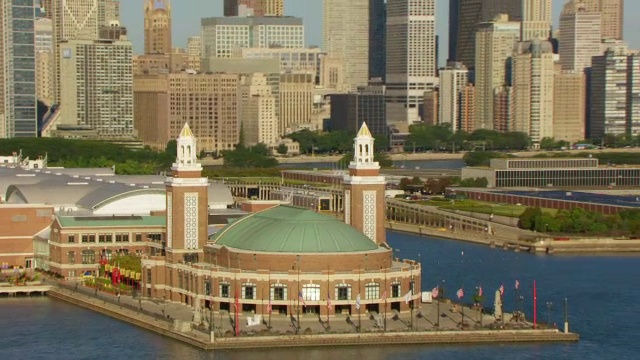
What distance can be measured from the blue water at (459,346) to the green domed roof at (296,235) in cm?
563

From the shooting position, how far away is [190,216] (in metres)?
70.8

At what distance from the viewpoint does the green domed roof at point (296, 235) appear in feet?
217

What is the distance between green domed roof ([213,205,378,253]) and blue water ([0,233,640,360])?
5632 millimetres

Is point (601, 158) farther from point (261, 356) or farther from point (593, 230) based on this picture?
point (261, 356)

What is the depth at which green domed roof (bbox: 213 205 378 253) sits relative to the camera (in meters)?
66.2

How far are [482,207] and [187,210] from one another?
53.6m

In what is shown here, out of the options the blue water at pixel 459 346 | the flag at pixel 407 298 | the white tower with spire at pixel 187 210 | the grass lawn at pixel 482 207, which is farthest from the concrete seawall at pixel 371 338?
the grass lawn at pixel 482 207

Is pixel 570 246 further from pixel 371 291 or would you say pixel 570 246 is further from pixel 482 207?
pixel 371 291

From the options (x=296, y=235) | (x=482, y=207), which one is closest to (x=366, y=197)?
(x=296, y=235)

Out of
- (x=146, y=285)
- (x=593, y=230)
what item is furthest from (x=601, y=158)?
(x=146, y=285)

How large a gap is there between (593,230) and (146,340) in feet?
162

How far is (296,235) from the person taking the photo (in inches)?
2625

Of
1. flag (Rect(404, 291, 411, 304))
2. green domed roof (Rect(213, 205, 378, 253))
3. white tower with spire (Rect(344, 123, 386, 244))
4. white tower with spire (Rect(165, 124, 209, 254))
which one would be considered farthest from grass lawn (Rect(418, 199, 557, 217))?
flag (Rect(404, 291, 411, 304))

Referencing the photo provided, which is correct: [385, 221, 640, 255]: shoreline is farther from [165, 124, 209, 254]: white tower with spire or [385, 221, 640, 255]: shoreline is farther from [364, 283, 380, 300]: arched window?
[364, 283, 380, 300]: arched window
